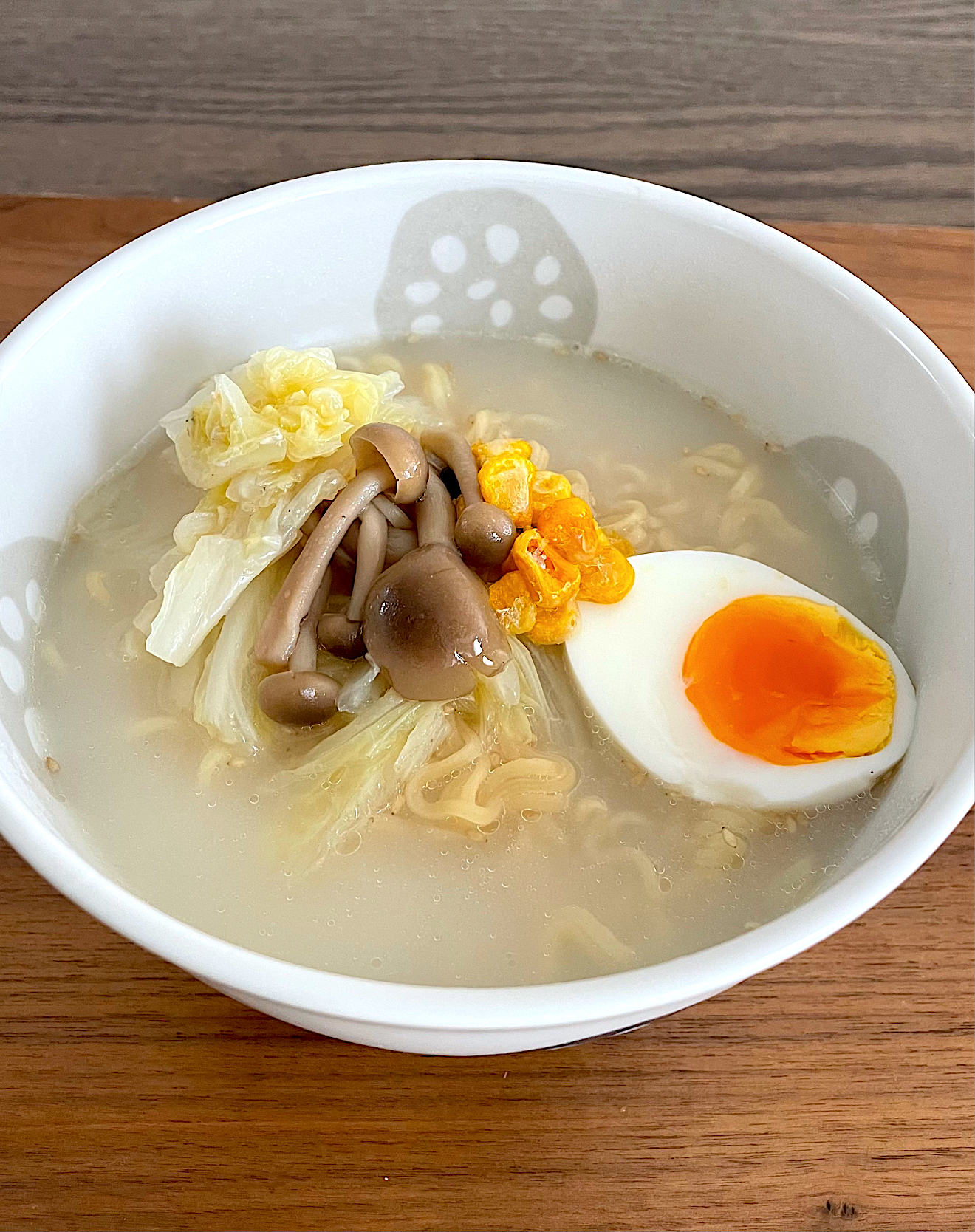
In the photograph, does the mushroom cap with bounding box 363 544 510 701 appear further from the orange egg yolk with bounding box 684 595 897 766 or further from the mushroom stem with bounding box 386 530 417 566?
the orange egg yolk with bounding box 684 595 897 766

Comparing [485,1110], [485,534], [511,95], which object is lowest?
[485,1110]

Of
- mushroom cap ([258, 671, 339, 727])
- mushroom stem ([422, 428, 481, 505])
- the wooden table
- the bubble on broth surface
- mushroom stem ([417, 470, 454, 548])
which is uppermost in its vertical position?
the bubble on broth surface

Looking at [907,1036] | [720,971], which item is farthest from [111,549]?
[907,1036]

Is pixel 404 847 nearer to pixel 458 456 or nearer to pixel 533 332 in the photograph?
pixel 458 456

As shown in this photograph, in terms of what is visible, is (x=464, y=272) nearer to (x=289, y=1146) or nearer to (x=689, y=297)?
(x=689, y=297)

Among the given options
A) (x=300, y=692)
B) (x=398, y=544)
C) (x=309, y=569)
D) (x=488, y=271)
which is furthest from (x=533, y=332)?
(x=300, y=692)

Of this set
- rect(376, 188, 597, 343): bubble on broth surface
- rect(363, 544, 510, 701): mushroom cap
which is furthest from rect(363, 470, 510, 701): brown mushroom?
rect(376, 188, 597, 343): bubble on broth surface

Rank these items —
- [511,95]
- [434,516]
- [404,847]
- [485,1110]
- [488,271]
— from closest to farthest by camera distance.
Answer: [485,1110] < [404,847] < [434,516] < [488,271] < [511,95]
